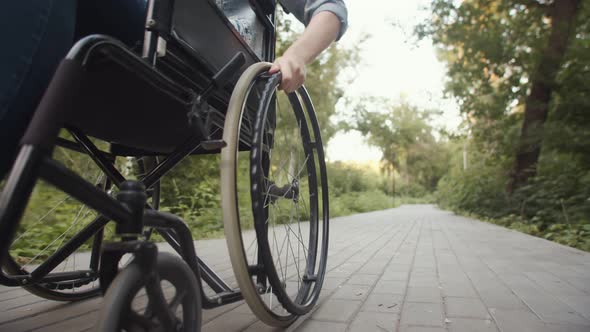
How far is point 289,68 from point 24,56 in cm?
66

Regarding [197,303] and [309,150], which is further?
[309,150]

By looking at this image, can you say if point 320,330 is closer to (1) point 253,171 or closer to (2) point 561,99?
(1) point 253,171

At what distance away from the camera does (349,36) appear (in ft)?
46.8

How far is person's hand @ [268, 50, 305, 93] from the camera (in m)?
1.08

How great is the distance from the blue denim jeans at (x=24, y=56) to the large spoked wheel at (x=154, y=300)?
270 millimetres

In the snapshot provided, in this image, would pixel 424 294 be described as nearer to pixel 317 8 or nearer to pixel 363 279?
pixel 363 279

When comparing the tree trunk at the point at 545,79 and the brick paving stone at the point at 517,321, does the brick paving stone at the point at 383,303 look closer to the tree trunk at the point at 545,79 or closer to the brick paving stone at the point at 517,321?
the brick paving stone at the point at 517,321

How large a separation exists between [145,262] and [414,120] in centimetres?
2531

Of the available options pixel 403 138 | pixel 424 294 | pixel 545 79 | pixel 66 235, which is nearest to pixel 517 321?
pixel 424 294

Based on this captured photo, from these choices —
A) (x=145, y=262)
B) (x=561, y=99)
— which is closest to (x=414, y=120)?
(x=561, y=99)

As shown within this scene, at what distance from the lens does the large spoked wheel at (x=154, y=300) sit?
2.00 ft

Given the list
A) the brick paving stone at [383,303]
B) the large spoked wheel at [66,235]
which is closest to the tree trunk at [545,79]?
the brick paving stone at [383,303]

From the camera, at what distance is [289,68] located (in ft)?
3.55

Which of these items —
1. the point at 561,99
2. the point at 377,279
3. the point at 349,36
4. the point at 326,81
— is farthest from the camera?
the point at 349,36
